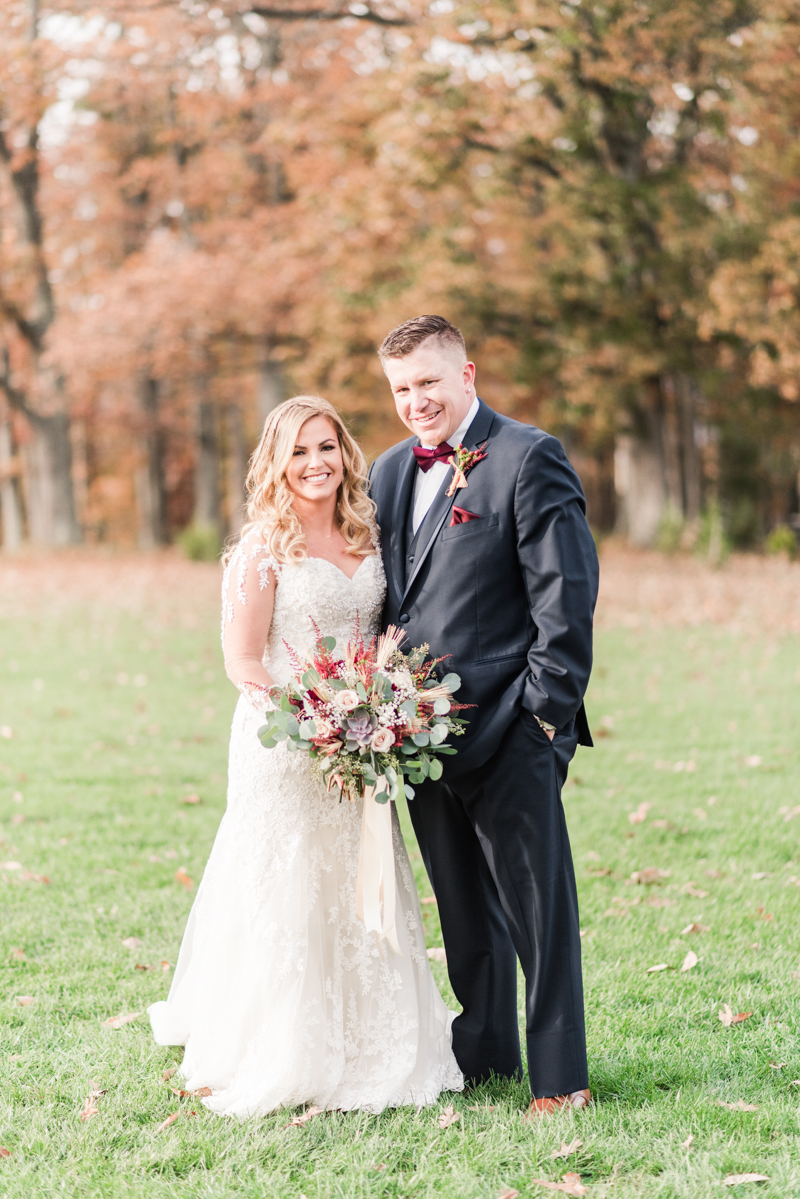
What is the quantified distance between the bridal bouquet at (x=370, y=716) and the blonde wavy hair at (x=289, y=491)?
524 millimetres

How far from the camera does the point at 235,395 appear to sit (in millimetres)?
30250

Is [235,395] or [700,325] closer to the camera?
[700,325]

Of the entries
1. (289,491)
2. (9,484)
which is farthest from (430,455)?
(9,484)

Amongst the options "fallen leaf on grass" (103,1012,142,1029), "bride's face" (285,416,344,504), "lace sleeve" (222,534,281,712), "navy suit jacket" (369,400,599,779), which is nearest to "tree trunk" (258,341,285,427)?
"fallen leaf on grass" (103,1012,142,1029)

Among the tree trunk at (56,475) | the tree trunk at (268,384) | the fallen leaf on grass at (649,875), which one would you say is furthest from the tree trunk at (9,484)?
the fallen leaf on grass at (649,875)

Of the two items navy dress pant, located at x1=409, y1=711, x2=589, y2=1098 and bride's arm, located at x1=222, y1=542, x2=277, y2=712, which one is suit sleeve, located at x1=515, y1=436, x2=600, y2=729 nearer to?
navy dress pant, located at x1=409, y1=711, x2=589, y2=1098

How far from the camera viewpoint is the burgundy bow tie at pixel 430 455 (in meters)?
3.60

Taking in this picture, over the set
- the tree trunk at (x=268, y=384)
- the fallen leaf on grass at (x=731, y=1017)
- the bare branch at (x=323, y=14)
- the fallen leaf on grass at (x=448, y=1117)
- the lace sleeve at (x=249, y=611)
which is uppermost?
the bare branch at (x=323, y=14)

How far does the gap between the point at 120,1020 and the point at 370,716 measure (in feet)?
6.43

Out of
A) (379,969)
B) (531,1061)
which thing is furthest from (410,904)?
(531,1061)

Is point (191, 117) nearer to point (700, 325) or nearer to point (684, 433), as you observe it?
point (700, 325)

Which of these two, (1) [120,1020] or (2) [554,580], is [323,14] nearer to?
(2) [554,580]

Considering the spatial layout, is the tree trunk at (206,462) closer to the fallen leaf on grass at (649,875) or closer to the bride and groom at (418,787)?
the fallen leaf on grass at (649,875)

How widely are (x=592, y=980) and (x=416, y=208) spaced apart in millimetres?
20703
